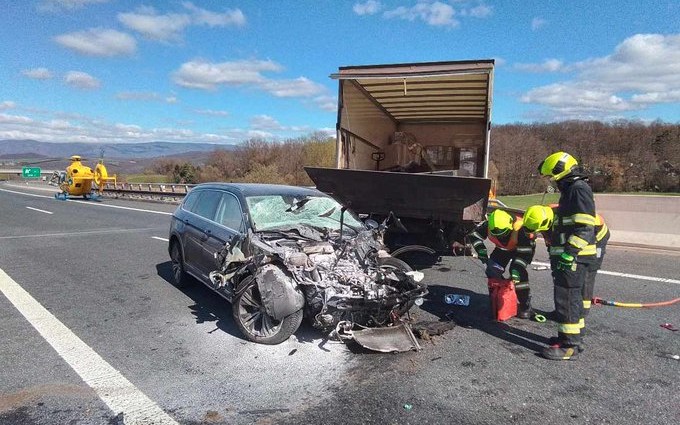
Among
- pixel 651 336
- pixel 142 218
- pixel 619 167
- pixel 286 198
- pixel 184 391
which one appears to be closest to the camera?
pixel 184 391

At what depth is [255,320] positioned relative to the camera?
4.54m

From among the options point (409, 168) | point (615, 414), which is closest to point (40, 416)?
point (615, 414)

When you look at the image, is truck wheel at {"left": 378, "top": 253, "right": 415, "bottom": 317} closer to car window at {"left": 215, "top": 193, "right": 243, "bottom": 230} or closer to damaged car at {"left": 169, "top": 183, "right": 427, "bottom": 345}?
damaged car at {"left": 169, "top": 183, "right": 427, "bottom": 345}

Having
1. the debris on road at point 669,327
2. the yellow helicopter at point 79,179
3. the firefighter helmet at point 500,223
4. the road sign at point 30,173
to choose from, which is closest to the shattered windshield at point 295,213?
the firefighter helmet at point 500,223

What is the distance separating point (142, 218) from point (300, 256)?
44.6 ft

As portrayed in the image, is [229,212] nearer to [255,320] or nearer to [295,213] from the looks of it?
[295,213]

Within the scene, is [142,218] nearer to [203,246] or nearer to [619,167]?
[203,246]

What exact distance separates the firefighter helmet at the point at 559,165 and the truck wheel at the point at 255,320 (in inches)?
106

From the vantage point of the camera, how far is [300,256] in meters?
4.33

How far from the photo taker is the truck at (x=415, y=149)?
6.25 meters

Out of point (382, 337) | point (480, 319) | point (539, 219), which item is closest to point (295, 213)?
point (382, 337)

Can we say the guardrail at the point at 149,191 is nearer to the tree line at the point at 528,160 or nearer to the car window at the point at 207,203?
the tree line at the point at 528,160

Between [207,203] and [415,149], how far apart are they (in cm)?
513

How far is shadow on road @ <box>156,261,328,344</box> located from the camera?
15.2 ft
